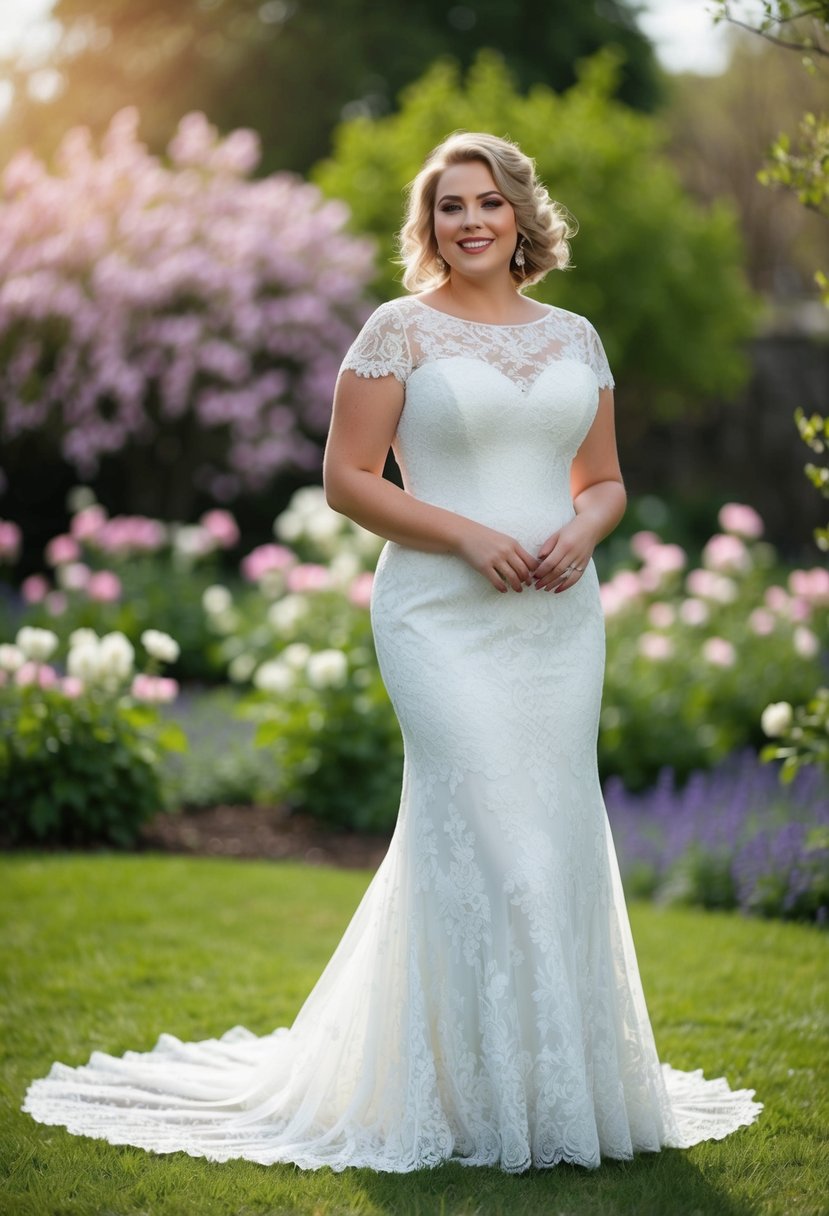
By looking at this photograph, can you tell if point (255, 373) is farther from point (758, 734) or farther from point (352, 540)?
point (758, 734)

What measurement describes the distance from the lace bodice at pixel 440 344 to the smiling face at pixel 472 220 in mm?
146

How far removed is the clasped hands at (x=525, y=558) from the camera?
10.6ft

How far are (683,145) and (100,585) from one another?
70.7 ft

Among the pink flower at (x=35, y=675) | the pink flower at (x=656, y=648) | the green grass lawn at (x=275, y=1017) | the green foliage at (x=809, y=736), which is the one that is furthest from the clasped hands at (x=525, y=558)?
the pink flower at (x=656, y=648)

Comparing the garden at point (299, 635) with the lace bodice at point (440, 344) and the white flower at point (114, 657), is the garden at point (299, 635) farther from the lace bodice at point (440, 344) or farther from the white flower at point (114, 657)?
the lace bodice at point (440, 344)

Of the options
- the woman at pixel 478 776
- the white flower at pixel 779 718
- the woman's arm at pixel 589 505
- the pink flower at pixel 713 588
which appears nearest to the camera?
the woman at pixel 478 776

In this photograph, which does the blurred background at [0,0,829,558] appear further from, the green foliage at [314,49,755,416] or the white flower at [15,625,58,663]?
the white flower at [15,625,58,663]

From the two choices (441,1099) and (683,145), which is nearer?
(441,1099)

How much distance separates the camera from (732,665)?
7820mm

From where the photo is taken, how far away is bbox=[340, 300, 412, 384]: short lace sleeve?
10.9 feet

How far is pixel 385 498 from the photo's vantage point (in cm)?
332

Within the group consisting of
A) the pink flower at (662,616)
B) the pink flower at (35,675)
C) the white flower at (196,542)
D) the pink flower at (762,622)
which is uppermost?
the pink flower at (762,622)

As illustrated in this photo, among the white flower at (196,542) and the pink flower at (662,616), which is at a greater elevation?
the pink flower at (662,616)

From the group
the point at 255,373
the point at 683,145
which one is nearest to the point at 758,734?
the point at 255,373
